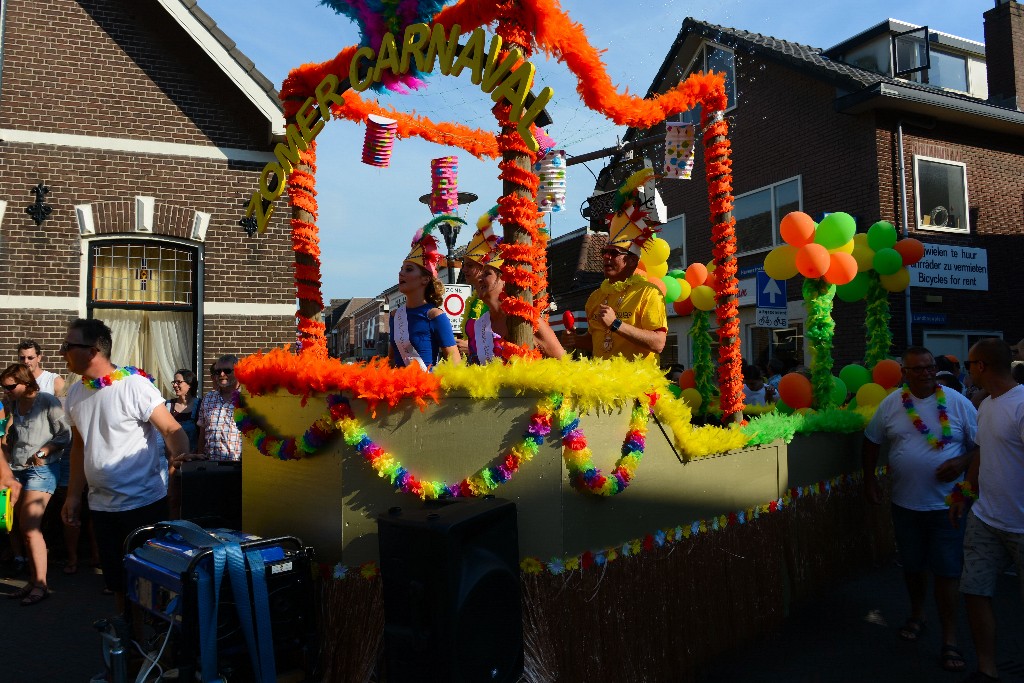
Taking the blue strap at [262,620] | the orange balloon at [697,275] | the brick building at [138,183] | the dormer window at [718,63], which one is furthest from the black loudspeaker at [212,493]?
the dormer window at [718,63]

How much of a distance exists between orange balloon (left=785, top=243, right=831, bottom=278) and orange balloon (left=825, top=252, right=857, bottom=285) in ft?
0.30

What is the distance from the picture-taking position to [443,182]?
6.54 m

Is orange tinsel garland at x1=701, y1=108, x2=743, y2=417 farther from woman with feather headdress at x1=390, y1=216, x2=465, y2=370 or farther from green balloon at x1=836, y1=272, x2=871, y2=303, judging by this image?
woman with feather headdress at x1=390, y1=216, x2=465, y2=370

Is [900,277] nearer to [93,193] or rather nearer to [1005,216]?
[93,193]

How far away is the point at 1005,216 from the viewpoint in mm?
15125

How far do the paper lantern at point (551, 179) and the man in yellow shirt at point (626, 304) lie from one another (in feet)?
3.37

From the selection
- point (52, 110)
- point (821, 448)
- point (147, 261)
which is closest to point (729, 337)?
point (821, 448)

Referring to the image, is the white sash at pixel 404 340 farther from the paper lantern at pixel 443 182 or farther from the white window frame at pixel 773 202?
the white window frame at pixel 773 202

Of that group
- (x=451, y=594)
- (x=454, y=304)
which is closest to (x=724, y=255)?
(x=451, y=594)

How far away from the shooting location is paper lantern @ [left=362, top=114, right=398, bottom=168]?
5.13 m

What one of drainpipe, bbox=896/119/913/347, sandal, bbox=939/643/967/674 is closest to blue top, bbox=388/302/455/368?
sandal, bbox=939/643/967/674

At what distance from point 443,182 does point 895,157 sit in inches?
425

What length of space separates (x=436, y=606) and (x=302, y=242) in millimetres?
2700

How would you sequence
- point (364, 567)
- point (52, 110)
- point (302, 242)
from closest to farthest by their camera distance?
point (364, 567) < point (302, 242) < point (52, 110)
